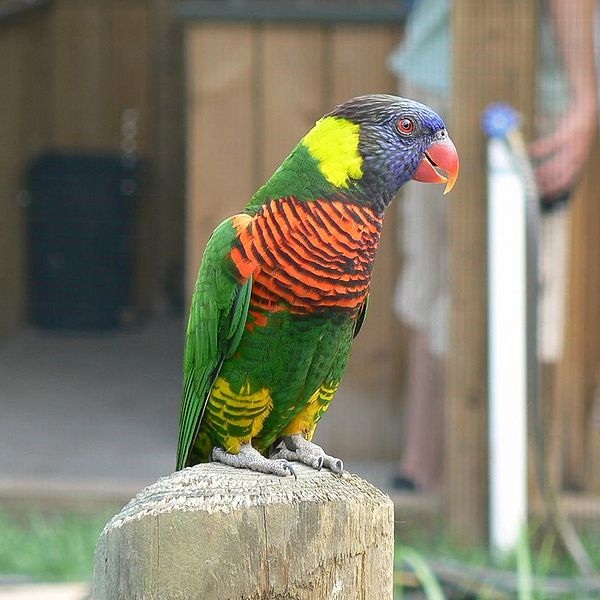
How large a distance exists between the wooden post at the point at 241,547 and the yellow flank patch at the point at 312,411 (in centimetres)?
Answer: 56

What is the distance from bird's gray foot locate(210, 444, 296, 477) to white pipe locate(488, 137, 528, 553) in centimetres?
172

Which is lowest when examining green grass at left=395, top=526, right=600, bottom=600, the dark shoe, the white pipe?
green grass at left=395, top=526, right=600, bottom=600

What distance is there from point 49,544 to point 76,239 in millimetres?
4064

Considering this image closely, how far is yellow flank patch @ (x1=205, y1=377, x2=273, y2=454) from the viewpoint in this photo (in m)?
1.89

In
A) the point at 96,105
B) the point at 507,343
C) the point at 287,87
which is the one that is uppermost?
the point at 96,105

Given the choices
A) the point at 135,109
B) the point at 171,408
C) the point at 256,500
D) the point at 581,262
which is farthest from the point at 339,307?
the point at 135,109

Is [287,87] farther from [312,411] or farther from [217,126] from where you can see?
[312,411]

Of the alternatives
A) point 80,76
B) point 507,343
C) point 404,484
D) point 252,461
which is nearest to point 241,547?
point 252,461

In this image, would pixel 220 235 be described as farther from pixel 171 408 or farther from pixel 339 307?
pixel 171 408

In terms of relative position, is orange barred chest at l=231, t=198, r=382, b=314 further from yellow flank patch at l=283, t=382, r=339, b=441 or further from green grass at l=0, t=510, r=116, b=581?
green grass at l=0, t=510, r=116, b=581

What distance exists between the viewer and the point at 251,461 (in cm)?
171

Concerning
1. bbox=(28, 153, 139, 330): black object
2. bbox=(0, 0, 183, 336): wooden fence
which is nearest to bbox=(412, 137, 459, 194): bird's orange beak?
bbox=(0, 0, 183, 336): wooden fence

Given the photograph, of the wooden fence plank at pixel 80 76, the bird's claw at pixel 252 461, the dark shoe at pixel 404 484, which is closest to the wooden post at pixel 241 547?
the bird's claw at pixel 252 461

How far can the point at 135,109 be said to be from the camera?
319 inches
